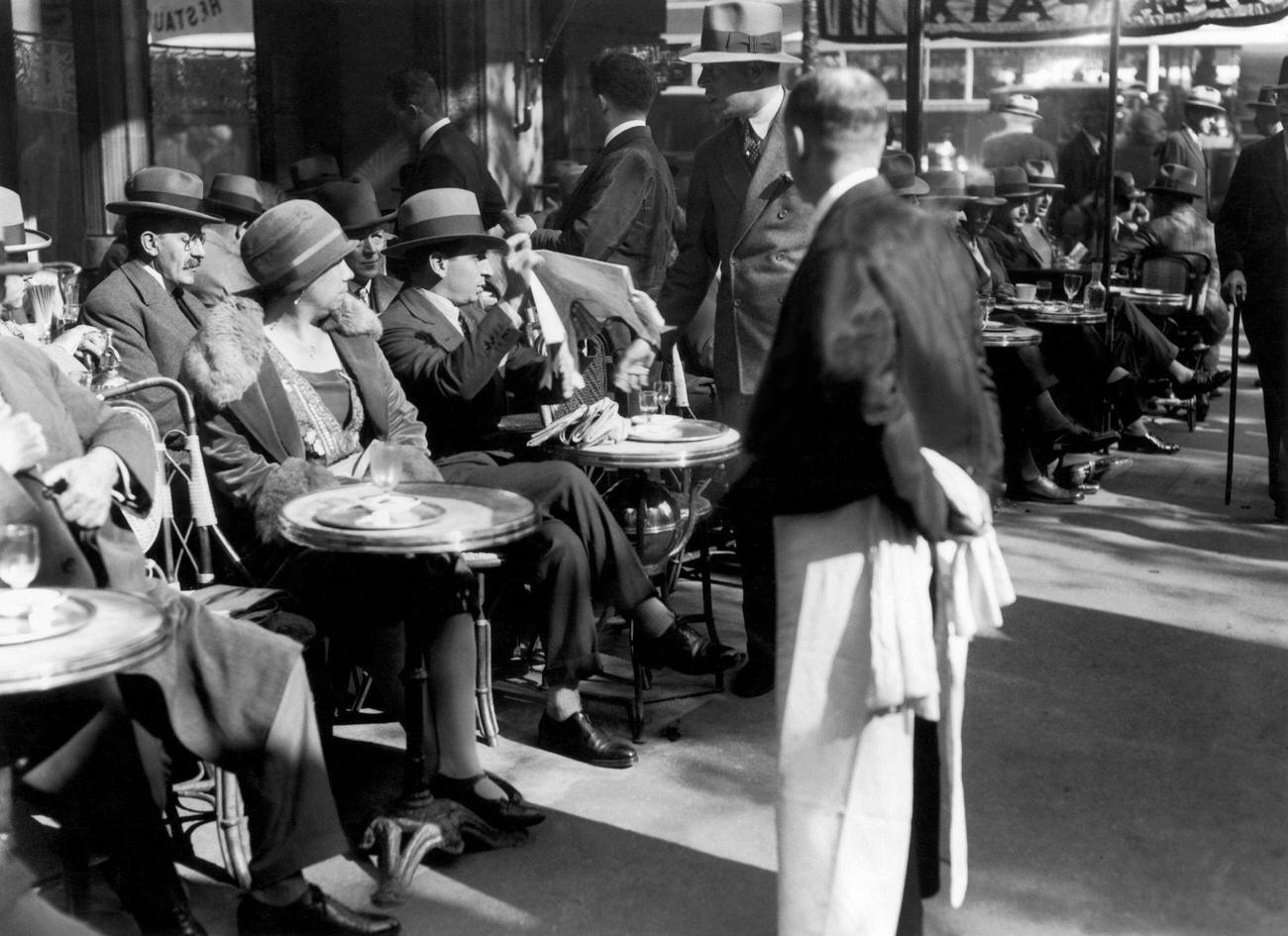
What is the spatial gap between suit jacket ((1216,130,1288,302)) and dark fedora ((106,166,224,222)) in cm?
497

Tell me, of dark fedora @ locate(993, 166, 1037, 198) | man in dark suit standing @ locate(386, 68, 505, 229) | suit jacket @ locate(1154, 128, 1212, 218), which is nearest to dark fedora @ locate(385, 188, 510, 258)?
man in dark suit standing @ locate(386, 68, 505, 229)

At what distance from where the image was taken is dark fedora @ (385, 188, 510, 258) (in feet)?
17.5

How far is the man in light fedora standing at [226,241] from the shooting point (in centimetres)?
624

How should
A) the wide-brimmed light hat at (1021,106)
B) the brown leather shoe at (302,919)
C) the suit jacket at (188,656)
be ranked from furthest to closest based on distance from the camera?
the wide-brimmed light hat at (1021,106), the brown leather shoe at (302,919), the suit jacket at (188,656)

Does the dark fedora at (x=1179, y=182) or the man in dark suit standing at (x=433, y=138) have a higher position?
the man in dark suit standing at (x=433, y=138)

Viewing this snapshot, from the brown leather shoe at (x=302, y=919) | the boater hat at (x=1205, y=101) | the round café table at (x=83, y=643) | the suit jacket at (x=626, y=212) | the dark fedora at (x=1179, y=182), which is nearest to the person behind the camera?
the round café table at (x=83, y=643)

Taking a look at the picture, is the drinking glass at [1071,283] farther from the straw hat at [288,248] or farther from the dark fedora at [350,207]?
the straw hat at [288,248]

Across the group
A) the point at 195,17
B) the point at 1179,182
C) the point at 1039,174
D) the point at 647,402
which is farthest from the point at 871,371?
the point at 1179,182

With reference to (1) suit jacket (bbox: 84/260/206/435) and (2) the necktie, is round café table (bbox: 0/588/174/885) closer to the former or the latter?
(1) suit jacket (bbox: 84/260/206/435)

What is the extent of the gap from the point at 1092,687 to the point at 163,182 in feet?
11.9

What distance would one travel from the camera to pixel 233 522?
4.41 meters

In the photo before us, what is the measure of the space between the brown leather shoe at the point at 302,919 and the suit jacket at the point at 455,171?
487 cm

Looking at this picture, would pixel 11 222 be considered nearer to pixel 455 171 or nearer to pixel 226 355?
pixel 226 355

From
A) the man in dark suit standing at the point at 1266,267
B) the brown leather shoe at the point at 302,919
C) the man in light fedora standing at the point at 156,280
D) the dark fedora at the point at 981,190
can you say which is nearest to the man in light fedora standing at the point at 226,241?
the man in light fedora standing at the point at 156,280
